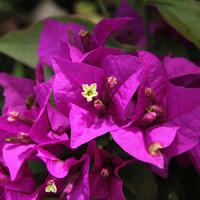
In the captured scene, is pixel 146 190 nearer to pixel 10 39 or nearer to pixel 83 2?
pixel 10 39

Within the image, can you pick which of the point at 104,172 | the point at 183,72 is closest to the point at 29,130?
the point at 104,172

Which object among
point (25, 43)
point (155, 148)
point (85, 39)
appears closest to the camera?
point (155, 148)

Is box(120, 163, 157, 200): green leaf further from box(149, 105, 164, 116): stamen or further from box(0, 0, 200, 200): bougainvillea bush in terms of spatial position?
box(149, 105, 164, 116): stamen

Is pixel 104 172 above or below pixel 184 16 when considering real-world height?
→ below

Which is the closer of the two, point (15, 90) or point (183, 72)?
point (183, 72)

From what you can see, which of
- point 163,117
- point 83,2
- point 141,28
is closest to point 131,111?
point 163,117

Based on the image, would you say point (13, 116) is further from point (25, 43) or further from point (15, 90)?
point (25, 43)
